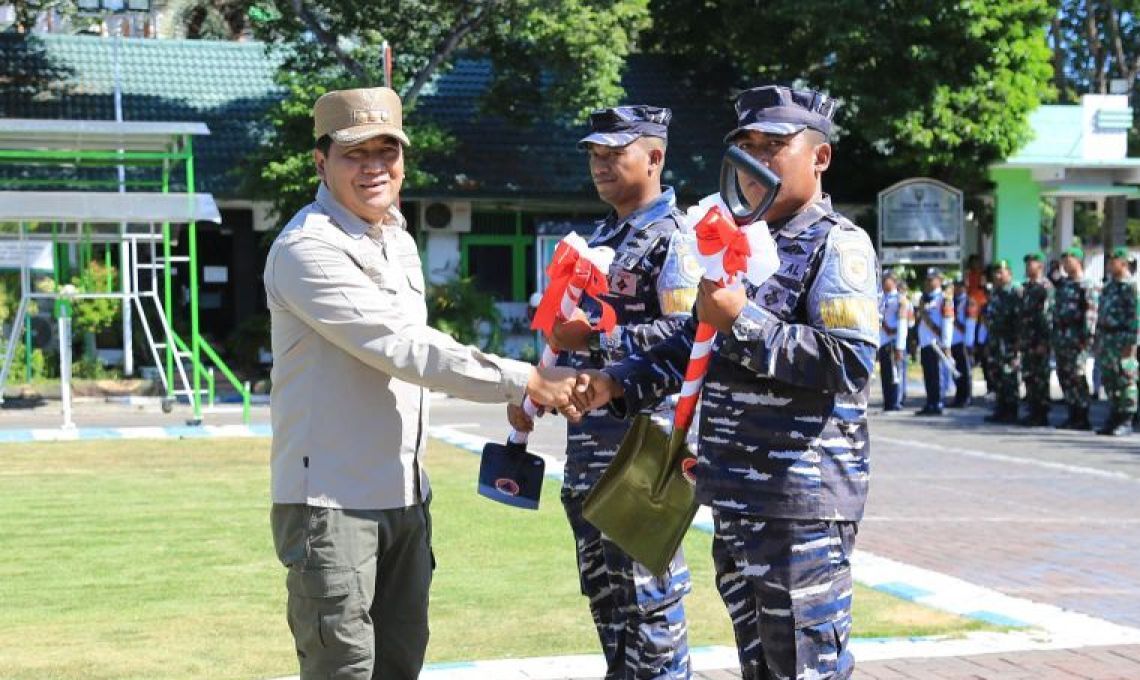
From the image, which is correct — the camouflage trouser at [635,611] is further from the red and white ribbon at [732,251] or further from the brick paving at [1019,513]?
the brick paving at [1019,513]

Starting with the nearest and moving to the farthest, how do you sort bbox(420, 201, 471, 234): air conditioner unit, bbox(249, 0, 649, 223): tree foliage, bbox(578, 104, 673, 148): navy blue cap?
bbox(578, 104, 673, 148): navy blue cap → bbox(249, 0, 649, 223): tree foliage → bbox(420, 201, 471, 234): air conditioner unit

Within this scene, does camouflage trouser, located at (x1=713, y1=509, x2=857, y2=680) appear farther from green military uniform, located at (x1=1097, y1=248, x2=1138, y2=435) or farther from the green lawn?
green military uniform, located at (x1=1097, y1=248, x2=1138, y2=435)

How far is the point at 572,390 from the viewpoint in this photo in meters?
4.64

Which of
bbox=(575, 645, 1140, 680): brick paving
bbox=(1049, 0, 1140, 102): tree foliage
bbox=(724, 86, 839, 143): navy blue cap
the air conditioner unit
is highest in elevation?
bbox=(1049, 0, 1140, 102): tree foliage

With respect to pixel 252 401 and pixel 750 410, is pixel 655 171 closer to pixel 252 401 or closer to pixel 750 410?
pixel 750 410

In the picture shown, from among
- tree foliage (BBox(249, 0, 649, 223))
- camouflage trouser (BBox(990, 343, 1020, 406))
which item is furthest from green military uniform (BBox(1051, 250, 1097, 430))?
tree foliage (BBox(249, 0, 649, 223))

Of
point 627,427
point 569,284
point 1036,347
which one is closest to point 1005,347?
point 1036,347

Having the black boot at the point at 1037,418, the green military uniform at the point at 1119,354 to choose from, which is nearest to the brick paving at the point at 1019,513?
the green military uniform at the point at 1119,354

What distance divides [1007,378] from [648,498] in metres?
16.0

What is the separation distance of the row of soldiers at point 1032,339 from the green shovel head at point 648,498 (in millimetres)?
11360

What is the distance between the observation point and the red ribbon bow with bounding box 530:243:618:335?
5078 mm

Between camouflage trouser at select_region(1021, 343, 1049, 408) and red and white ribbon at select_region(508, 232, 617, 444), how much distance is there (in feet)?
48.9

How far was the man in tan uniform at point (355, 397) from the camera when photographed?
4.29m

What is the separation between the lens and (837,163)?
1249 inches
